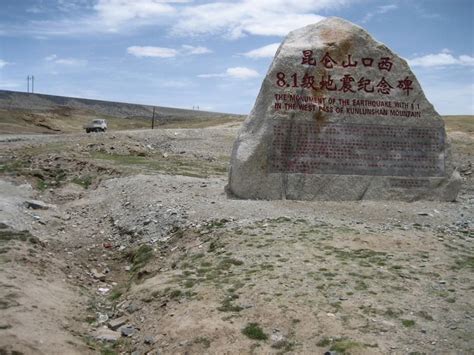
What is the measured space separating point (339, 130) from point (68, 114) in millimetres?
57478

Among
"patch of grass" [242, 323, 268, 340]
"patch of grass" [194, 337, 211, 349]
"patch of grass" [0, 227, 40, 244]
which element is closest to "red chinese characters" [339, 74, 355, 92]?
"patch of grass" [0, 227, 40, 244]

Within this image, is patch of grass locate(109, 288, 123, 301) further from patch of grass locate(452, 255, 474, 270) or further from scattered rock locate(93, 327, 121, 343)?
patch of grass locate(452, 255, 474, 270)

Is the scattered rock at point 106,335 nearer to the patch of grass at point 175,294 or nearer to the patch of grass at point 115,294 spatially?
the patch of grass at point 175,294

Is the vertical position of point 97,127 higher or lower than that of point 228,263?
higher

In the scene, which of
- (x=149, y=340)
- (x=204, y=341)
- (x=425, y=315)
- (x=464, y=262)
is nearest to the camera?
(x=204, y=341)

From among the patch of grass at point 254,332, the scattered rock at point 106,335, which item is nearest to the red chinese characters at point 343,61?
the patch of grass at point 254,332

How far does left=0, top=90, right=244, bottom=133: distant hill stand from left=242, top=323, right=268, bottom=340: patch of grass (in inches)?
1563

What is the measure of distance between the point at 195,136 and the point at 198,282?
26339 millimetres

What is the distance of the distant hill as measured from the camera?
167 ft

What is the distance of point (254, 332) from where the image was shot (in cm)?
634

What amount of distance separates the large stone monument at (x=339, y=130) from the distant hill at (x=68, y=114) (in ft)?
112

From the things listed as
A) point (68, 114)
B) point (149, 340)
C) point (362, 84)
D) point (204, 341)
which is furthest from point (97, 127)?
point (204, 341)

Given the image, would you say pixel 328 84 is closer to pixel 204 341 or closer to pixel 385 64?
pixel 385 64

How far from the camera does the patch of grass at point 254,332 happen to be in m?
6.24
